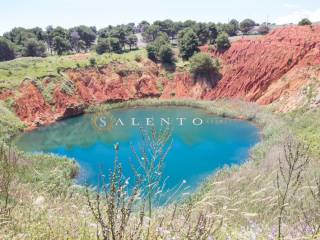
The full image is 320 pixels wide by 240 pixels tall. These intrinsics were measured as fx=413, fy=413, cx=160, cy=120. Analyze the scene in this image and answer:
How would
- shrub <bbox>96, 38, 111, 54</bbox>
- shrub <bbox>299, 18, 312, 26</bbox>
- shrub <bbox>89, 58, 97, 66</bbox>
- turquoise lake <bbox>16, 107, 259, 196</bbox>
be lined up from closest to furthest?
turquoise lake <bbox>16, 107, 259, 196</bbox>, shrub <bbox>89, 58, 97, 66</bbox>, shrub <bbox>299, 18, 312, 26</bbox>, shrub <bbox>96, 38, 111, 54</bbox>

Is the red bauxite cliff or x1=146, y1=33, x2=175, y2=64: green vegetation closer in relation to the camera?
the red bauxite cliff

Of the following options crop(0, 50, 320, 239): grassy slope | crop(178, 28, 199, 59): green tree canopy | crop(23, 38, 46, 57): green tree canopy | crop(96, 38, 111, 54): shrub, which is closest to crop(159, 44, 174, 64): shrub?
crop(178, 28, 199, 59): green tree canopy

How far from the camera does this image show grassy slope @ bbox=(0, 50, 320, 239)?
456 centimetres

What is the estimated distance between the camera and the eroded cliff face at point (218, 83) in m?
39.4

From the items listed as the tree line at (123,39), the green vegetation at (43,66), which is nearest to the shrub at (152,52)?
the tree line at (123,39)

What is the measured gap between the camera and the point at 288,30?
46.7 meters

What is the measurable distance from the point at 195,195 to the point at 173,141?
12.2 meters

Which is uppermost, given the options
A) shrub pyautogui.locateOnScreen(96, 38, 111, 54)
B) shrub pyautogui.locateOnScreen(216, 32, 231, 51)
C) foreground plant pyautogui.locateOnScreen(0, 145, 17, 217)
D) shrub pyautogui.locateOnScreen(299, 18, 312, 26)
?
foreground plant pyautogui.locateOnScreen(0, 145, 17, 217)

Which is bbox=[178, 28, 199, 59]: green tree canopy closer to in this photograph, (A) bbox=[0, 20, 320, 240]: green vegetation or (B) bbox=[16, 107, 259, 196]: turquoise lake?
(A) bbox=[0, 20, 320, 240]: green vegetation

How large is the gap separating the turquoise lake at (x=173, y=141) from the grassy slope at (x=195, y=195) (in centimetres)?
137

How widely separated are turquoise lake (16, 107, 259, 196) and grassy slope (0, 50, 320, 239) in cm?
137

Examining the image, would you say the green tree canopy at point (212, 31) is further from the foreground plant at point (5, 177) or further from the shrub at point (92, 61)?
the foreground plant at point (5, 177)

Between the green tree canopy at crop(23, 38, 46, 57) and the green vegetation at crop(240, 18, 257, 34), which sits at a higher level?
the green vegetation at crop(240, 18, 257, 34)

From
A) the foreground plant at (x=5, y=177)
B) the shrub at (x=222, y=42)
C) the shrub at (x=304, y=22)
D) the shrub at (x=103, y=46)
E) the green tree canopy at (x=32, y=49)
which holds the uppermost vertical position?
the foreground plant at (x=5, y=177)
